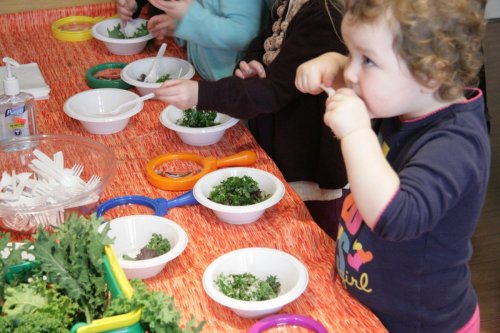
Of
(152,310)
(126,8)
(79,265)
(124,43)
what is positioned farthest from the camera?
(126,8)

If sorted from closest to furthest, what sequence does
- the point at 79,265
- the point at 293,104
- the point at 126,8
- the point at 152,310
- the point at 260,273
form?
1. the point at 152,310
2. the point at 79,265
3. the point at 260,273
4. the point at 293,104
5. the point at 126,8

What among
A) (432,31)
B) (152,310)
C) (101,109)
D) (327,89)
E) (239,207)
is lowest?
(101,109)

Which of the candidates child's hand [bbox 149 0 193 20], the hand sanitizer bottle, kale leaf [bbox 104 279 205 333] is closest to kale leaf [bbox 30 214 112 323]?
kale leaf [bbox 104 279 205 333]

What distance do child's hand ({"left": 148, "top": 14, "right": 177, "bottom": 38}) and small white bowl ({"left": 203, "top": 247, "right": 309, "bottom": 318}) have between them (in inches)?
41.5

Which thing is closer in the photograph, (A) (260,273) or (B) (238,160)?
(A) (260,273)

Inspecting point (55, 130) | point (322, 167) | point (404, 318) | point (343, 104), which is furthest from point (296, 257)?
point (55, 130)

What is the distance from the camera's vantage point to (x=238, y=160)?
4.90 feet

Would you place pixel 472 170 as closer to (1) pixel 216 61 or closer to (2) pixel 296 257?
(2) pixel 296 257

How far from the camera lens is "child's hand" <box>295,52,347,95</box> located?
1318mm

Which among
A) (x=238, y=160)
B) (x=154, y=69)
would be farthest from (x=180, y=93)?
(x=154, y=69)

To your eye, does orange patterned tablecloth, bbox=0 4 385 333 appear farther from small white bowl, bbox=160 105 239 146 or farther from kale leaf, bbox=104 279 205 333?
kale leaf, bbox=104 279 205 333

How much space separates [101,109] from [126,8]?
1.84 feet

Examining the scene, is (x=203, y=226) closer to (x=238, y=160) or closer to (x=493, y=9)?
(x=238, y=160)

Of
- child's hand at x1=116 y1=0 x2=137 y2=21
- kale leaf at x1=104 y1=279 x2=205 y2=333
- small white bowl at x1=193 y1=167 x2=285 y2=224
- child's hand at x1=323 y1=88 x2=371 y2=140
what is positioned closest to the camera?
kale leaf at x1=104 y1=279 x2=205 y2=333
